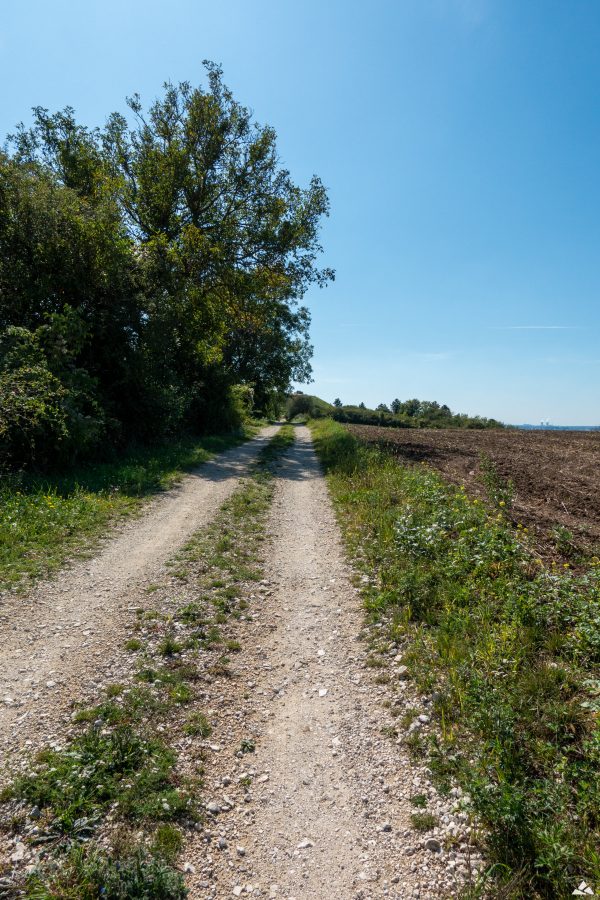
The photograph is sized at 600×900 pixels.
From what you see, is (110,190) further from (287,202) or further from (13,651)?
(13,651)

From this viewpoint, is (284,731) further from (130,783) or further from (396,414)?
(396,414)

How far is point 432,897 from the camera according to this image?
3.21 m

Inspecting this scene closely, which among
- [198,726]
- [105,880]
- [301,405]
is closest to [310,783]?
[198,726]

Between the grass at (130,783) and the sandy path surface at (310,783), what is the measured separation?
0.87 ft

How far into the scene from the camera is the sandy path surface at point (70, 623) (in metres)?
4.70

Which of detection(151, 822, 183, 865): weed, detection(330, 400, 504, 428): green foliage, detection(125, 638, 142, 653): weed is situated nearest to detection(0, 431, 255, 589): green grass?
detection(125, 638, 142, 653): weed

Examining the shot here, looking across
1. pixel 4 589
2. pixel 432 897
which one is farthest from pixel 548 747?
pixel 4 589

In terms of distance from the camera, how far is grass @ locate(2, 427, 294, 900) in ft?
10.1

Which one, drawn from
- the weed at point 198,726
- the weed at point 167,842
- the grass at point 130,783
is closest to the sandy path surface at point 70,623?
the grass at point 130,783

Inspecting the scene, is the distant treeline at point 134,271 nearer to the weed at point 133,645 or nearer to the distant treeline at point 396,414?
the weed at point 133,645

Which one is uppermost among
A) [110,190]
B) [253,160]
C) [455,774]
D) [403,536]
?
[253,160]

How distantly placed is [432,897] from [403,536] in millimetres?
5934

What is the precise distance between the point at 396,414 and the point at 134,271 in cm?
5502

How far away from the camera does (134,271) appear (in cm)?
1794
